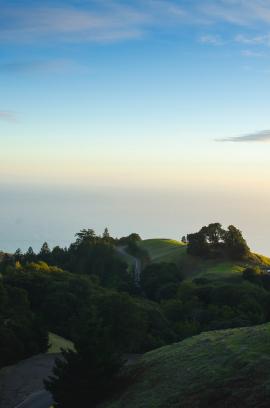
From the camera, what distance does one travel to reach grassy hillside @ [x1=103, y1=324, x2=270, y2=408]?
19984 mm

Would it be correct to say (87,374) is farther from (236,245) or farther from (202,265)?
(236,245)

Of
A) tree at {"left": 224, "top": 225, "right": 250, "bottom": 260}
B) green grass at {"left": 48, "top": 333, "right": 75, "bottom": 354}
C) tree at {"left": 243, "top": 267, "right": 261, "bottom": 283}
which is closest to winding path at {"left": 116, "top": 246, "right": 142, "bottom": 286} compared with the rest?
tree at {"left": 224, "top": 225, "right": 250, "bottom": 260}

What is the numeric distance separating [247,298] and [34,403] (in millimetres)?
46471

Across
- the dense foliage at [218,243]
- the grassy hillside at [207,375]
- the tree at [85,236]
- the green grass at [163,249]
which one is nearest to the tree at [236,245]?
the dense foliage at [218,243]

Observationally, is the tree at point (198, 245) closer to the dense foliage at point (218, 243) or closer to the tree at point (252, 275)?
the dense foliage at point (218, 243)

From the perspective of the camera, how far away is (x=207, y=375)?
2306 centimetres

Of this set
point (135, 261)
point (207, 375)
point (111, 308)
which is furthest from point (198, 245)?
point (207, 375)

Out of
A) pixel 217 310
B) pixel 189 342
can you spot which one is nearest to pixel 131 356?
pixel 189 342

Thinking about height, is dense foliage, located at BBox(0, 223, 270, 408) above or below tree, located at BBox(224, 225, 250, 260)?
below

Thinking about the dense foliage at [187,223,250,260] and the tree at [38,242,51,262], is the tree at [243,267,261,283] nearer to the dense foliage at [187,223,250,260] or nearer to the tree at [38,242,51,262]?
the dense foliage at [187,223,250,260]

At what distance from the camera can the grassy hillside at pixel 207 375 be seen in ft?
65.6

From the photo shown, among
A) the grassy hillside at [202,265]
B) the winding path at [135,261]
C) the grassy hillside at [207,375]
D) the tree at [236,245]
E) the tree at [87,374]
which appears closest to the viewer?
the grassy hillside at [207,375]

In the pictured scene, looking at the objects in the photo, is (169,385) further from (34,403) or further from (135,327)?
(135,327)

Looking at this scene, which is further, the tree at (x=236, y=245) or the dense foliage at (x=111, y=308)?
the tree at (x=236, y=245)
